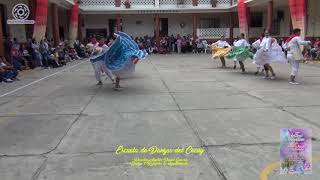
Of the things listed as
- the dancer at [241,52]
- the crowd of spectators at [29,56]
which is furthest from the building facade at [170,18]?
the dancer at [241,52]

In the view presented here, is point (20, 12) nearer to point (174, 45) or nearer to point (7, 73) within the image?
point (7, 73)

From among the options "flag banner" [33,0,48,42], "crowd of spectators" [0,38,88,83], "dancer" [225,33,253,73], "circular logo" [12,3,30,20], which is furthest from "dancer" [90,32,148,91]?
"flag banner" [33,0,48,42]

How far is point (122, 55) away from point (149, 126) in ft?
14.1

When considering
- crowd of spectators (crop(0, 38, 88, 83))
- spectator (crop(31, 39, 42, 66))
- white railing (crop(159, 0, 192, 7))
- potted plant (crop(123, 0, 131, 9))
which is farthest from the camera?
white railing (crop(159, 0, 192, 7))

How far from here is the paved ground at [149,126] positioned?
15.3 feet

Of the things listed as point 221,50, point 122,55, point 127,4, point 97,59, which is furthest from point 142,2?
point 122,55

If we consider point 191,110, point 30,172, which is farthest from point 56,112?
point 30,172

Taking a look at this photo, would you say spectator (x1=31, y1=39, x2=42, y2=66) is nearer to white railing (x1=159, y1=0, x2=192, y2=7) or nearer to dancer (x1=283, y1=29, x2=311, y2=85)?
dancer (x1=283, y1=29, x2=311, y2=85)

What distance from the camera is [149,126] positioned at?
22.0 ft

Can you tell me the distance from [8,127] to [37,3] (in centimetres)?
1454

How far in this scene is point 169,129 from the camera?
647 cm

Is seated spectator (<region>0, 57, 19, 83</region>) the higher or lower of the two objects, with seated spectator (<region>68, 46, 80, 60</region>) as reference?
lower

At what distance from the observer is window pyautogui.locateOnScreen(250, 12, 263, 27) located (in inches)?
1355

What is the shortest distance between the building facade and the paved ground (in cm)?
1884
